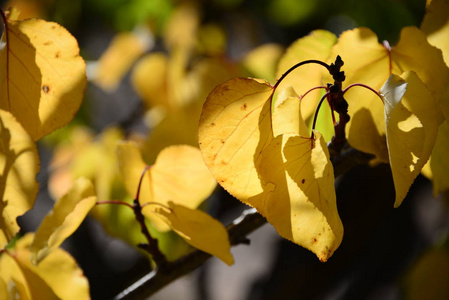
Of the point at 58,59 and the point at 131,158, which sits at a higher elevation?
the point at 58,59

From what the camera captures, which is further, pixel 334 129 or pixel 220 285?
pixel 220 285

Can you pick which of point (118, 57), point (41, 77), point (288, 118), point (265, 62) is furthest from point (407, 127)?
point (118, 57)

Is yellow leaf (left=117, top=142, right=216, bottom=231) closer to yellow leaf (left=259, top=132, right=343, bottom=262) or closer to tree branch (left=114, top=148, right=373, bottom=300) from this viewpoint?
tree branch (left=114, top=148, right=373, bottom=300)

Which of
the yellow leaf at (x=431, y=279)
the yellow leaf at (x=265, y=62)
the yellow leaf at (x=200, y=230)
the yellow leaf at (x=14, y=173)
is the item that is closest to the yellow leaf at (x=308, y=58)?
the yellow leaf at (x=200, y=230)

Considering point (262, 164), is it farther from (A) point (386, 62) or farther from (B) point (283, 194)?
(A) point (386, 62)

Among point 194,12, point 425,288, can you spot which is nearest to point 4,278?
point 425,288

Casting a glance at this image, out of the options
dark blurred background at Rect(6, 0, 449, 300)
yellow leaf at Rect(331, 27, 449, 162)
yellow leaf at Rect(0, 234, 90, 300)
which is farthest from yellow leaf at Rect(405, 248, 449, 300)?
yellow leaf at Rect(0, 234, 90, 300)
